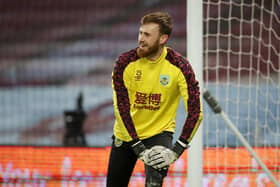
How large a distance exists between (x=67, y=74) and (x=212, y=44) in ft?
7.23

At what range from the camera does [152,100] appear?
353 centimetres

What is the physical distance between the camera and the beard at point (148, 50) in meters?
3.46

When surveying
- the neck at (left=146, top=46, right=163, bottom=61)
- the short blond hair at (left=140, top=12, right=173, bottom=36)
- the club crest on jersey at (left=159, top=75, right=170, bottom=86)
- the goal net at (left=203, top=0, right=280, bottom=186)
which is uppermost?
the short blond hair at (left=140, top=12, right=173, bottom=36)

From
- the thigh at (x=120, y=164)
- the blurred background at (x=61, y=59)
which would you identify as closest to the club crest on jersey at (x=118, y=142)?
the thigh at (x=120, y=164)

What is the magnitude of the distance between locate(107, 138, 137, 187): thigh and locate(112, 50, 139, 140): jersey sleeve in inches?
9.1

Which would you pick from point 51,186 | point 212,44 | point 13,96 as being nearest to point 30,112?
point 13,96

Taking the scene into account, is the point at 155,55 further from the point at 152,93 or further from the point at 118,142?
the point at 118,142

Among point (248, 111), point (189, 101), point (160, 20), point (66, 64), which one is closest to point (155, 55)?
point (160, 20)

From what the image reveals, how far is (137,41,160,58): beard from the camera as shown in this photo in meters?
3.46

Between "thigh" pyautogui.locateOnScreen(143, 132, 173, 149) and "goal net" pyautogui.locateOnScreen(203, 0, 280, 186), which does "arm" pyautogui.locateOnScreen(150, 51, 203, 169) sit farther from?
"goal net" pyautogui.locateOnScreen(203, 0, 280, 186)

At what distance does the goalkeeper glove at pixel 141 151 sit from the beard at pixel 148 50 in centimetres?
51

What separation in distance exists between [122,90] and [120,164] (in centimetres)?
48

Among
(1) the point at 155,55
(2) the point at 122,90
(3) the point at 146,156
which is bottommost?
(3) the point at 146,156

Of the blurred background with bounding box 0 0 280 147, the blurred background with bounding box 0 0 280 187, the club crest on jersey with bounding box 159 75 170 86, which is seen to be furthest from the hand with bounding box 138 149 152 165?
the blurred background with bounding box 0 0 280 147
